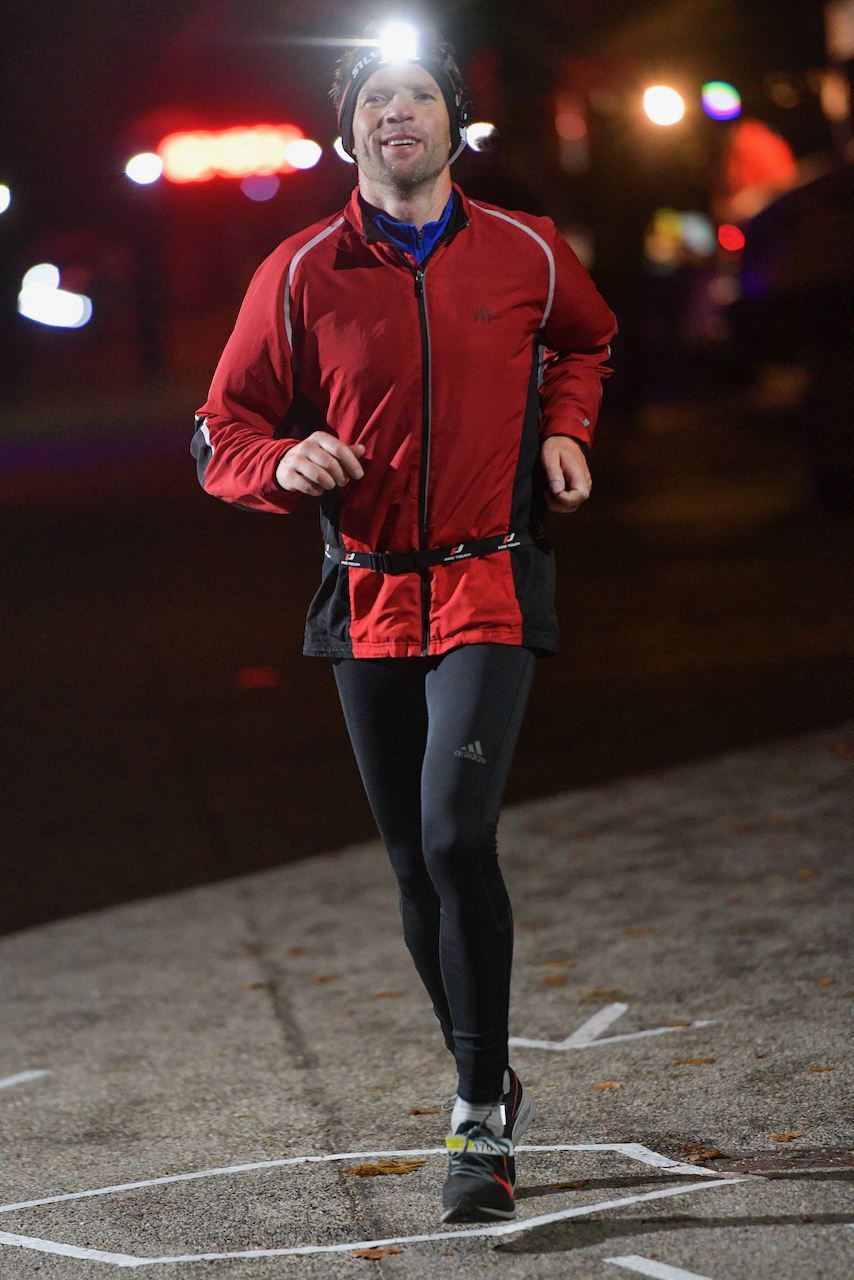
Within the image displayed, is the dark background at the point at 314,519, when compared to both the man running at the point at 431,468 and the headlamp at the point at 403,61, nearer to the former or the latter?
the headlamp at the point at 403,61

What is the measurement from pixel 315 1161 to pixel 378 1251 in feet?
1.96

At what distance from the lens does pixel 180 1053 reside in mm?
4797

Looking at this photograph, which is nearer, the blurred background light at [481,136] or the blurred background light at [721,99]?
the blurred background light at [481,136]

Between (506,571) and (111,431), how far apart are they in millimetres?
26741

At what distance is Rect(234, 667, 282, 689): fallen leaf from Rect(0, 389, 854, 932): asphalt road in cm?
3

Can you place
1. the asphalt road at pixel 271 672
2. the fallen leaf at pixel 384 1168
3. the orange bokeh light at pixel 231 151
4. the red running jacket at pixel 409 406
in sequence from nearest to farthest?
the red running jacket at pixel 409 406, the fallen leaf at pixel 384 1168, the asphalt road at pixel 271 672, the orange bokeh light at pixel 231 151

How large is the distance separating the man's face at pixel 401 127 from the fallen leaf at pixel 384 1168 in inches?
83.1

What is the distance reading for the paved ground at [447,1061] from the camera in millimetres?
3314

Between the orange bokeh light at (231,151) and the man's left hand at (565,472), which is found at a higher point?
the orange bokeh light at (231,151)

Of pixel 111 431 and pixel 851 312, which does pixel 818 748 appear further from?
pixel 111 431

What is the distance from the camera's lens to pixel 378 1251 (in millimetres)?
3246

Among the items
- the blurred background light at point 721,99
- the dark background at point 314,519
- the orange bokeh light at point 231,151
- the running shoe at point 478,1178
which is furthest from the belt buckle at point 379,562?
the orange bokeh light at point 231,151

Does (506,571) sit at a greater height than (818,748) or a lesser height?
greater

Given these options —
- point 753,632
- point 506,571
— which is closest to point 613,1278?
point 506,571
